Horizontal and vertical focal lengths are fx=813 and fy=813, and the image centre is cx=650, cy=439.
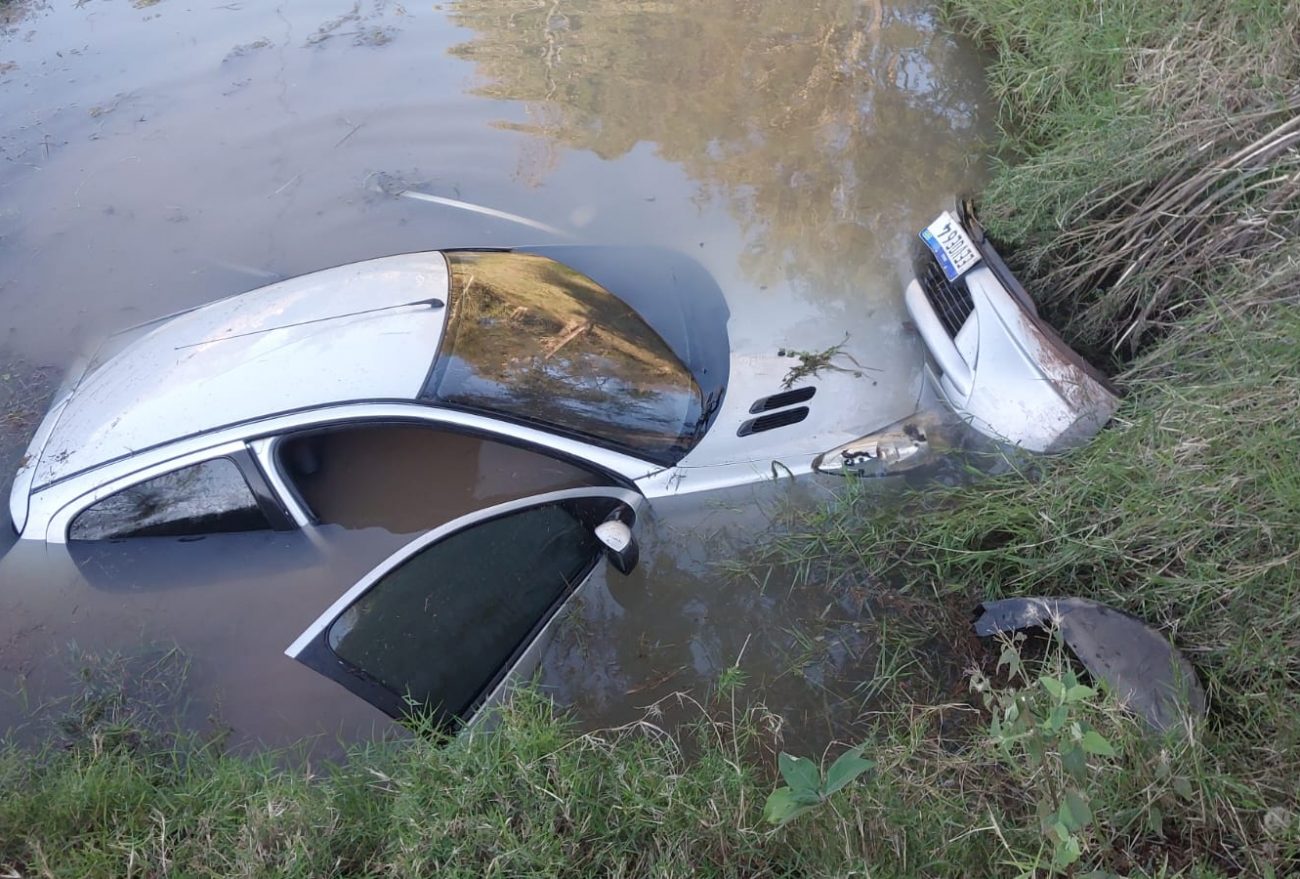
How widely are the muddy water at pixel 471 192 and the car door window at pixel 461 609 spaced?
0.23m

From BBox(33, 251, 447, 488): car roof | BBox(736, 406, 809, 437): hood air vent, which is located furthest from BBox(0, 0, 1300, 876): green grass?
BBox(33, 251, 447, 488): car roof

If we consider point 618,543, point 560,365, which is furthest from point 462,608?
point 560,365

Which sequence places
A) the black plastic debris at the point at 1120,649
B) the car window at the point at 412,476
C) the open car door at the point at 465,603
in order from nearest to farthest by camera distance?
the black plastic debris at the point at 1120,649
the open car door at the point at 465,603
the car window at the point at 412,476

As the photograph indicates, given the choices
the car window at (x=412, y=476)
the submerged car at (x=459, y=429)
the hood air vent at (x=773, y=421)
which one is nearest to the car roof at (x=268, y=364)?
the submerged car at (x=459, y=429)

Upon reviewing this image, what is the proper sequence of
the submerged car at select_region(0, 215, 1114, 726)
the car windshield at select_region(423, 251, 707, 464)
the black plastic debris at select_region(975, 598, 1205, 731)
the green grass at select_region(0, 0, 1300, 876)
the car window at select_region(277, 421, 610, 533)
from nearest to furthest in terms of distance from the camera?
the green grass at select_region(0, 0, 1300, 876)
the black plastic debris at select_region(975, 598, 1205, 731)
the submerged car at select_region(0, 215, 1114, 726)
the car windshield at select_region(423, 251, 707, 464)
the car window at select_region(277, 421, 610, 533)

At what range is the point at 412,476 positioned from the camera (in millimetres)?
3373

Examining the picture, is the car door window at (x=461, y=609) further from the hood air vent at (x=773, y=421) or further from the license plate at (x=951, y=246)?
the license plate at (x=951, y=246)

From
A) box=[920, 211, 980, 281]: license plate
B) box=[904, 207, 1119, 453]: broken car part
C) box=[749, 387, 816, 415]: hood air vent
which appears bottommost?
box=[749, 387, 816, 415]: hood air vent

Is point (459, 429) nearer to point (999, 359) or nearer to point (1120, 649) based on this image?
point (999, 359)

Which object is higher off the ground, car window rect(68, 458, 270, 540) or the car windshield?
the car windshield

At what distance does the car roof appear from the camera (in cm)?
294

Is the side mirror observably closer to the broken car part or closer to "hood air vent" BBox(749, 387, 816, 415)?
"hood air vent" BBox(749, 387, 816, 415)

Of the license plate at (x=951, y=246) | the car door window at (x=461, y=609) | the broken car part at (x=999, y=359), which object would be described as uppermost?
the license plate at (x=951, y=246)

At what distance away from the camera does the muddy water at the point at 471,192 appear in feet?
10.7
